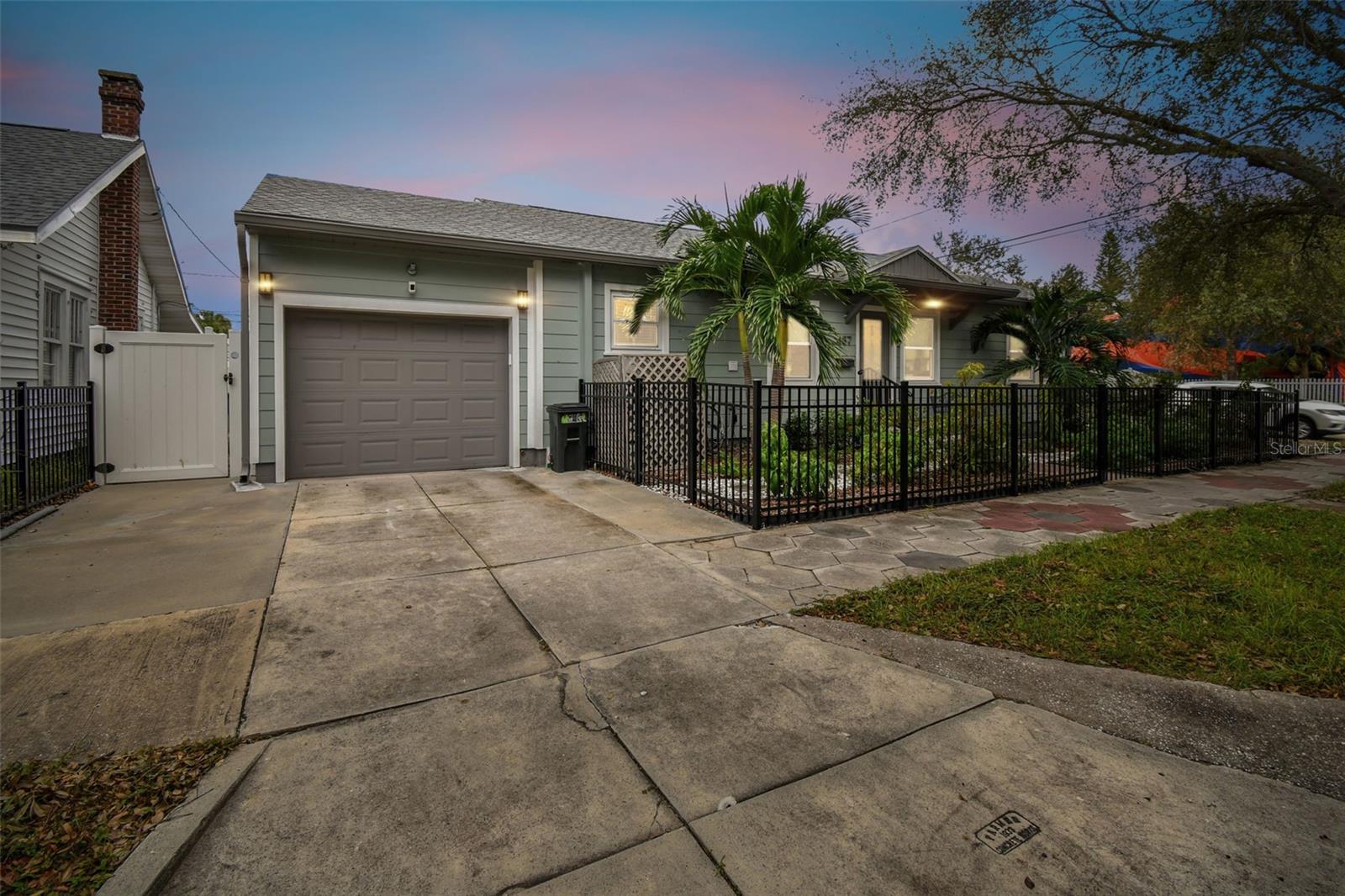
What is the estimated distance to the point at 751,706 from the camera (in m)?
2.52

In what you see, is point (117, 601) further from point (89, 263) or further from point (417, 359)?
point (89, 263)

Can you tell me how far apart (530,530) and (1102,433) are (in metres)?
7.57

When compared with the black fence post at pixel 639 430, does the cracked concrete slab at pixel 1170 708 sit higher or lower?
lower

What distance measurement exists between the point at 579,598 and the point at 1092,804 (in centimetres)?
261

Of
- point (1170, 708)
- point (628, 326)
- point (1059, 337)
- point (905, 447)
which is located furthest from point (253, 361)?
point (1059, 337)

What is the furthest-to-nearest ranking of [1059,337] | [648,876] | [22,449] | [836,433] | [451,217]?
[1059,337] → [451,217] → [836,433] → [22,449] → [648,876]

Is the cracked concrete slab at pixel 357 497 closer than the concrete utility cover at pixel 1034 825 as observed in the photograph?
No

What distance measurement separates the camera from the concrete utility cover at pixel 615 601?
3.19 metres

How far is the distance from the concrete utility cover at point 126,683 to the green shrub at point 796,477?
438 cm

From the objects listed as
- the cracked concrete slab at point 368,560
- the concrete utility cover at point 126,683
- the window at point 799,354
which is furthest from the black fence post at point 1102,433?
the concrete utility cover at point 126,683

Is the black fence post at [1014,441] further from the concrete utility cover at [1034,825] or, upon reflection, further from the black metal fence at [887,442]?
the concrete utility cover at [1034,825]

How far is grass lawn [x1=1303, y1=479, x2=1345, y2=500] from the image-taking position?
7250mm

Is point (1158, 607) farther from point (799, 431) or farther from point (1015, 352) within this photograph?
point (1015, 352)

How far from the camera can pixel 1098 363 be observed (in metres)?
12.2
